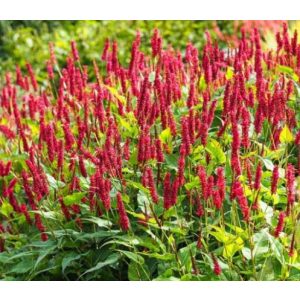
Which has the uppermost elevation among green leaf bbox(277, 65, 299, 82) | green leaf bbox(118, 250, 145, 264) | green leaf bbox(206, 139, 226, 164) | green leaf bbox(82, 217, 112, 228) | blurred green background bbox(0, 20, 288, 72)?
green leaf bbox(277, 65, 299, 82)

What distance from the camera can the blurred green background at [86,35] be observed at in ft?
29.9

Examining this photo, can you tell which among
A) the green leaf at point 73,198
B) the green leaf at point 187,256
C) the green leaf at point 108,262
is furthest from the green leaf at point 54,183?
the green leaf at point 187,256

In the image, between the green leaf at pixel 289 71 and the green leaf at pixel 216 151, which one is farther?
the green leaf at pixel 289 71

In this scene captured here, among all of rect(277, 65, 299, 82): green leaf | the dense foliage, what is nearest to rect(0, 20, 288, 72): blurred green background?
rect(277, 65, 299, 82): green leaf

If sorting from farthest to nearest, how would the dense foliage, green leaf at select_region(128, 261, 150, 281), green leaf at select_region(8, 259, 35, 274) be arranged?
green leaf at select_region(8, 259, 35, 274) → green leaf at select_region(128, 261, 150, 281) → the dense foliage

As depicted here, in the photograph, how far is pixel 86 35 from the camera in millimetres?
9328

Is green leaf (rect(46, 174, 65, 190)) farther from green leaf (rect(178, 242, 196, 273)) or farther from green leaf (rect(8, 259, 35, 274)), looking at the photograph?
green leaf (rect(178, 242, 196, 273))

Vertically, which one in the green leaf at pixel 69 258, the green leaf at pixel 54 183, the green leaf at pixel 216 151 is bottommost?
the green leaf at pixel 69 258

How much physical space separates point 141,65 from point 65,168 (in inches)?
44.6

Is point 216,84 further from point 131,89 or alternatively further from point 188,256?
point 188,256

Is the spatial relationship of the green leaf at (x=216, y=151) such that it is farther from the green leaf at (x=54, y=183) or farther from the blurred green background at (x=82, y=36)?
the blurred green background at (x=82, y=36)

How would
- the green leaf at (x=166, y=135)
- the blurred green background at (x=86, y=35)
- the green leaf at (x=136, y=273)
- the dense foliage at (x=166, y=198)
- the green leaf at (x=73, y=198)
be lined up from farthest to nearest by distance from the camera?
1. the blurred green background at (x=86, y=35)
2. the green leaf at (x=166, y=135)
3. the green leaf at (x=73, y=198)
4. the green leaf at (x=136, y=273)
5. the dense foliage at (x=166, y=198)

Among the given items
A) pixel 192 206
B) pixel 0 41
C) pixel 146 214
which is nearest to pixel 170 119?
pixel 192 206

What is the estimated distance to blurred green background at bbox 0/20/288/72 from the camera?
9109 millimetres
